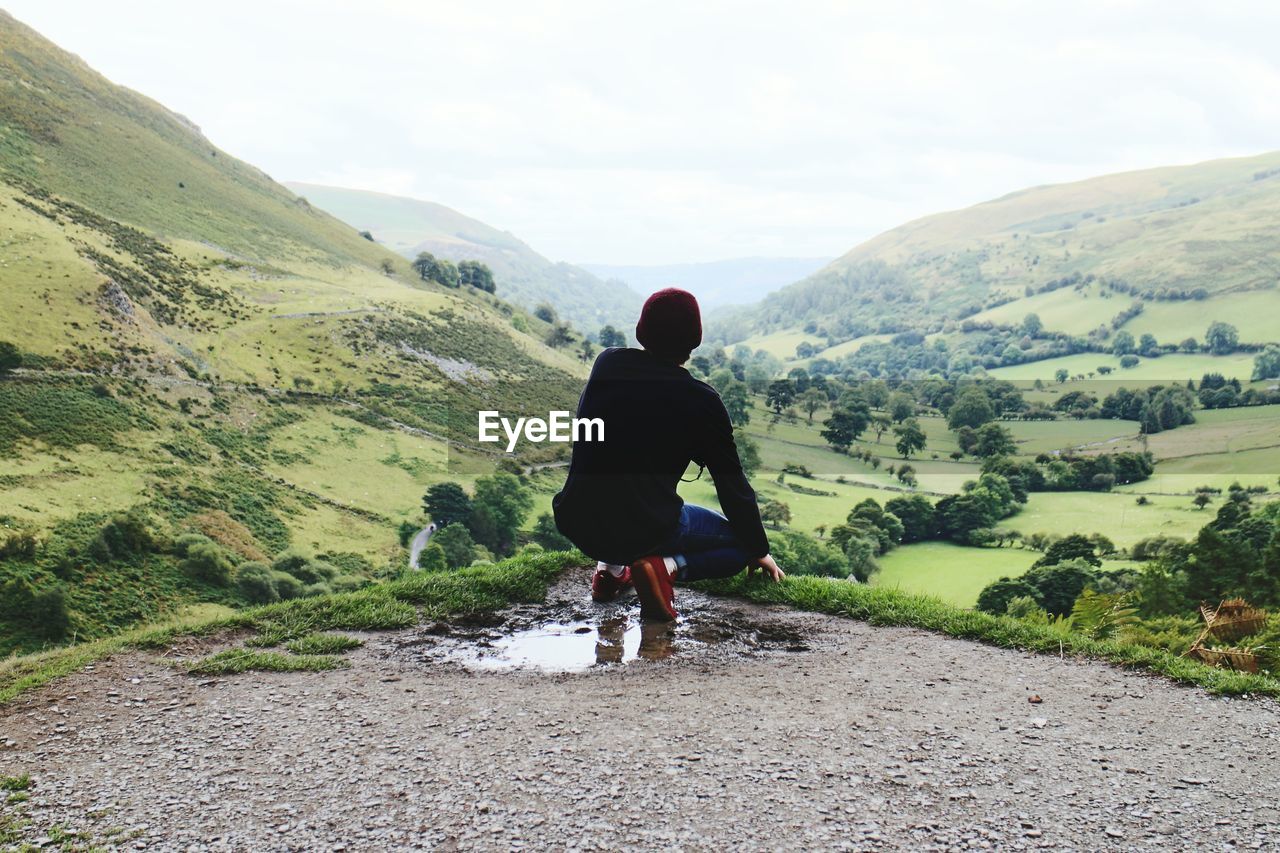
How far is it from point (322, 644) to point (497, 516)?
98.3m

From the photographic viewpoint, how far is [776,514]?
374ft

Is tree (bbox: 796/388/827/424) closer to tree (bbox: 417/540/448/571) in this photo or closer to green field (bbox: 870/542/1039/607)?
green field (bbox: 870/542/1039/607)

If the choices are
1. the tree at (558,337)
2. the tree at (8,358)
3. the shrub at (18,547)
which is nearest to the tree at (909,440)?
the tree at (558,337)

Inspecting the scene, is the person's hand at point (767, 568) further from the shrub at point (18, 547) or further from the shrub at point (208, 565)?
the shrub at point (208, 565)

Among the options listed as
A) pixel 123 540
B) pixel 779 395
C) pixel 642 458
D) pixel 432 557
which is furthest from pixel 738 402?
pixel 642 458

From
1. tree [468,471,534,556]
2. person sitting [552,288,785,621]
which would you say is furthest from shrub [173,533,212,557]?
person sitting [552,288,785,621]

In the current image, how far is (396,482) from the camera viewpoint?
4395 inches

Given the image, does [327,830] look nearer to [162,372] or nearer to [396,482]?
[396,482]

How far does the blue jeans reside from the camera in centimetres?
805

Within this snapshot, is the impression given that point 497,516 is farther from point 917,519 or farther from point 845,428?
point 845,428

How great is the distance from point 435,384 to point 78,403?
178 feet

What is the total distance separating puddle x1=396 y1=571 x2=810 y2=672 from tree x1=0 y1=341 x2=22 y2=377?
10740 cm

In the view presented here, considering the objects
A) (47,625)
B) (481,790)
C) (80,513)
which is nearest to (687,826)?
(481,790)

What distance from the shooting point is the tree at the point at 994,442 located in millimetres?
149875
